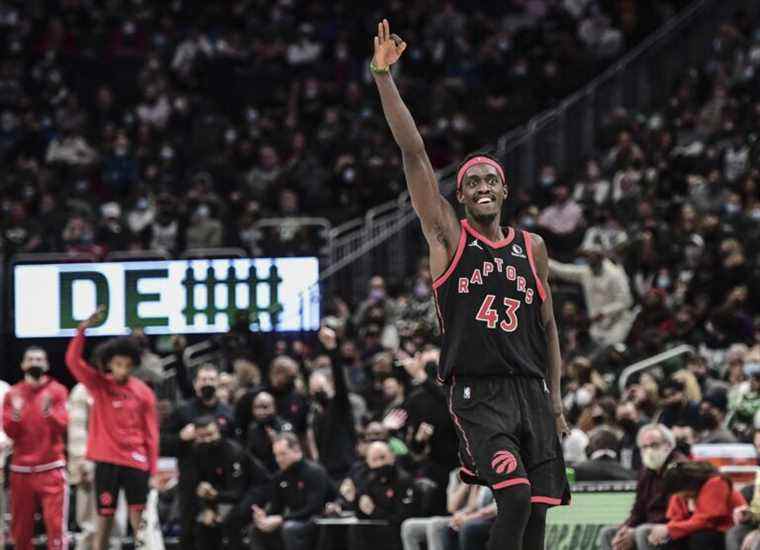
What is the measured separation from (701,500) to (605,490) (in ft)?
3.70

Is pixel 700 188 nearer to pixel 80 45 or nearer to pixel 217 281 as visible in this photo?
pixel 217 281

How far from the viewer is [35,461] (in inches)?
541

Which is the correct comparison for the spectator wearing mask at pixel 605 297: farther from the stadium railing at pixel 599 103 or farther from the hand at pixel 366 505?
the hand at pixel 366 505

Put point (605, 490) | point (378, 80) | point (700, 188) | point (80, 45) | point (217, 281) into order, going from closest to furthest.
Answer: point (378, 80) → point (605, 490) → point (217, 281) → point (700, 188) → point (80, 45)

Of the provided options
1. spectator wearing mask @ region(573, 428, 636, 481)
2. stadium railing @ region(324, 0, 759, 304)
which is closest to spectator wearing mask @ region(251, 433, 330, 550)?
spectator wearing mask @ region(573, 428, 636, 481)

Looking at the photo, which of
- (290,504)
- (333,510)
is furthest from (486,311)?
(290,504)

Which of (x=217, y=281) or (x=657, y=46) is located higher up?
(x=657, y=46)

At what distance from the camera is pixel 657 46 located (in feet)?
77.1

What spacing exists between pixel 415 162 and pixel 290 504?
273 inches

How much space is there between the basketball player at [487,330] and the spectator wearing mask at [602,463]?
4.94m

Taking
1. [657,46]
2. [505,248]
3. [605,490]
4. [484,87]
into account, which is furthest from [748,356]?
[484,87]

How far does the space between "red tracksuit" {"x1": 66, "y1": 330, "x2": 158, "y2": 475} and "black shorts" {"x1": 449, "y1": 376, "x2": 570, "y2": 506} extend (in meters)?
6.04

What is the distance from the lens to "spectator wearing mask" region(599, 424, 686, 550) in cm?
1141

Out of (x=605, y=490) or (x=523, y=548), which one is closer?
(x=523, y=548)
